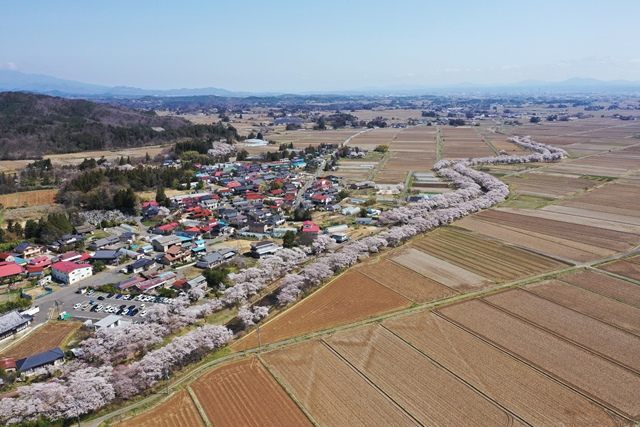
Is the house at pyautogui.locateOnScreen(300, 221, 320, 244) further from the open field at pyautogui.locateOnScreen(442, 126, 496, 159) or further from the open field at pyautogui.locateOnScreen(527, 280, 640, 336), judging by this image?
the open field at pyautogui.locateOnScreen(442, 126, 496, 159)

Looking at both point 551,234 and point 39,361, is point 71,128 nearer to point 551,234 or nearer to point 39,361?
point 39,361

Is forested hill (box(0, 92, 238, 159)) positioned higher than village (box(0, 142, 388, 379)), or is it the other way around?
forested hill (box(0, 92, 238, 159))

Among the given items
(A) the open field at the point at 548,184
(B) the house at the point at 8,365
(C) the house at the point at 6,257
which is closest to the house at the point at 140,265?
(C) the house at the point at 6,257

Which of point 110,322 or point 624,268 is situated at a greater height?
point 624,268

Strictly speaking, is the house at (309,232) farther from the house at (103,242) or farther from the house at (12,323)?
the house at (12,323)

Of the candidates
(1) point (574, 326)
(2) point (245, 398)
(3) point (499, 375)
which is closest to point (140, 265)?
(2) point (245, 398)

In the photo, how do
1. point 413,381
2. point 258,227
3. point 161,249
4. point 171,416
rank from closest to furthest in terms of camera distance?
point 171,416 < point 413,381 < point 161,249 < point 258,227

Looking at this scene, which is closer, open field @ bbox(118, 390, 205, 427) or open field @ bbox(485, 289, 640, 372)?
open field @ bbox(118, 390, 205, 427)

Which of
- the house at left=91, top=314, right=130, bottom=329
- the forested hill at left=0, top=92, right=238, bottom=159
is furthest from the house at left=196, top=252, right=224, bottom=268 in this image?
the forested hill at left=0, top=92, right=238, bottom=159
